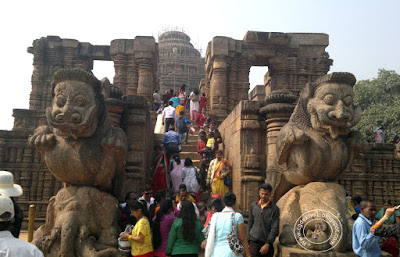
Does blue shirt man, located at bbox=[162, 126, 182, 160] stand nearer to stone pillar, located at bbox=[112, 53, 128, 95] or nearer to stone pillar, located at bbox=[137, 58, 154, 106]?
stone pillar, located at bbox=[137, 58, 154, 106]

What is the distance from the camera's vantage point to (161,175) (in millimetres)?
7426

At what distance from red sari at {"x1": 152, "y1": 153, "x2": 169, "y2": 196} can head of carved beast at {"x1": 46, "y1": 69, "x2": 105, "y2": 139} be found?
3.22 meters

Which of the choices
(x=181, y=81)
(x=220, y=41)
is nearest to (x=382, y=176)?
(x=220, y=41)

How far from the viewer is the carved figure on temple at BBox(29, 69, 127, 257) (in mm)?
4043

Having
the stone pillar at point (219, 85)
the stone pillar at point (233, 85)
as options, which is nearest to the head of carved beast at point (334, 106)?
the stone pillar at point (219, 85)

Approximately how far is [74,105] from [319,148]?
3.11 m

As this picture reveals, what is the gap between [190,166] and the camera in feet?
23.2

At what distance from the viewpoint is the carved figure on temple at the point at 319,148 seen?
166 inches

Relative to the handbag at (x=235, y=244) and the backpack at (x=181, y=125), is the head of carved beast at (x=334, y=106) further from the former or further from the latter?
the backpack at (x=181, y=125)

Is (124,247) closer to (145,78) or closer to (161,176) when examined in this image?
(161,176)

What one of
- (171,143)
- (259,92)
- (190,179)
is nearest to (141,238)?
(190,179)

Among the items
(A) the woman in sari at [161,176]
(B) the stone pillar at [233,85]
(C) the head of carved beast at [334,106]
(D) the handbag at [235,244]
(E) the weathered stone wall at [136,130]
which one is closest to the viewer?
(D) the handbag at [235,244]

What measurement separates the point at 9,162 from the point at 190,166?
207 inches

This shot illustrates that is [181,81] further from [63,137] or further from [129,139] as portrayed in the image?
[63,137]
